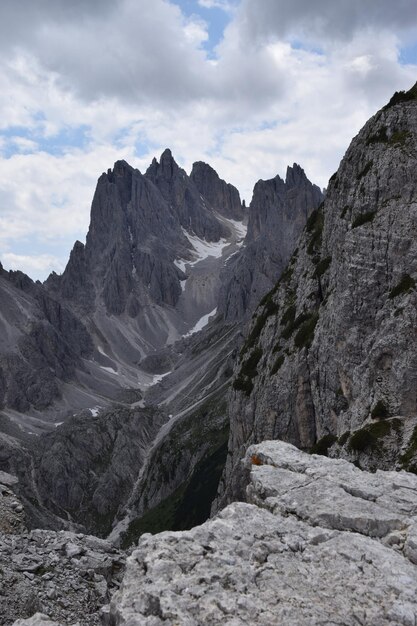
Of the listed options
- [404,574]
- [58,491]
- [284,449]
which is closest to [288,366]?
[284,449]

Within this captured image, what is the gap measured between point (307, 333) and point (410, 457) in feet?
89.8

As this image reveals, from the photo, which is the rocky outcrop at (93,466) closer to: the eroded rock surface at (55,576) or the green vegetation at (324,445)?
the green vegetation at (324,445)

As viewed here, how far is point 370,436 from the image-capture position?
3447 cm

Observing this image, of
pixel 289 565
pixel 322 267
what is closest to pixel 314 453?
pixel 322 267

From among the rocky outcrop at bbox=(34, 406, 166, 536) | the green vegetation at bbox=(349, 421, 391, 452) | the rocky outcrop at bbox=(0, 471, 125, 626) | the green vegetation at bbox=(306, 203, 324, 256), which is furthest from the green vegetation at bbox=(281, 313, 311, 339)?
the rocky outcrop at bbox=(34, 406, 166, 536)

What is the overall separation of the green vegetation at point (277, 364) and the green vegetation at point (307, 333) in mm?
2615

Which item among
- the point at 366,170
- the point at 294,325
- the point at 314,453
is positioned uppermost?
the point at 366,170

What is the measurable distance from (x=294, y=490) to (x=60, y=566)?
10706 mm

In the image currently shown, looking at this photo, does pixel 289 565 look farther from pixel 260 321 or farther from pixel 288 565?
pixel 260 321

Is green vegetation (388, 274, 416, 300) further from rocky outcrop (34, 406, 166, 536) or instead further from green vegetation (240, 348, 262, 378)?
rocky outcrop (34, 406, 166, 536)

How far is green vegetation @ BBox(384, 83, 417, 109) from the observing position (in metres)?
53.0

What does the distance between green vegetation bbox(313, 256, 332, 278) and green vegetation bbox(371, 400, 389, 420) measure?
25560mm

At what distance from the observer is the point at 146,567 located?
12.7 meters

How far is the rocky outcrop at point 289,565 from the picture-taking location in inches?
435
